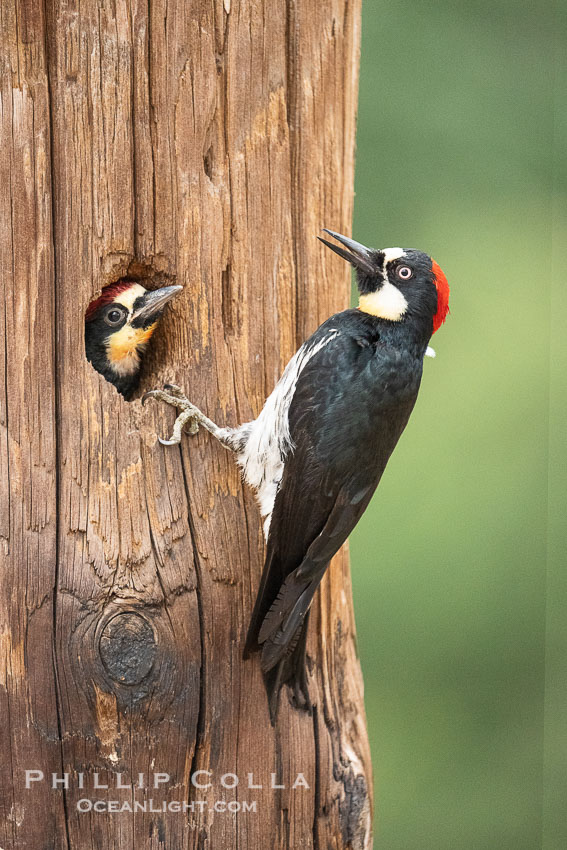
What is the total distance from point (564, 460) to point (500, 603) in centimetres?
69

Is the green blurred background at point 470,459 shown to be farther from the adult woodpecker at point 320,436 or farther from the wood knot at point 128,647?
the wood knot at point 128,647

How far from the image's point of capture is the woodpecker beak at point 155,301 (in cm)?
221

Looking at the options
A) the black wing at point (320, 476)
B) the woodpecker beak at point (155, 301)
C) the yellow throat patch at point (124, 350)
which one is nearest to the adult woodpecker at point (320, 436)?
the black wing at point (320, 476)

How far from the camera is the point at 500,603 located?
159 inches

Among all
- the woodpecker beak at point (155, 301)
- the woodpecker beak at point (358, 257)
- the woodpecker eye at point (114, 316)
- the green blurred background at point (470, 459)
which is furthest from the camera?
the green blurred background at point (470, 459)

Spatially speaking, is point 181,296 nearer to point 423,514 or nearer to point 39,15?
point 39,15

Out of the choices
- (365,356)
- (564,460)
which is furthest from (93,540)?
(564,460)

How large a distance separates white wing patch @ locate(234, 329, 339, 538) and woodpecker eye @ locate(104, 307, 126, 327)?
0.46m

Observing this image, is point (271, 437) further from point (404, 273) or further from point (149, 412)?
point (404, 273)

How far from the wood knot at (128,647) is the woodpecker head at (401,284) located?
94 cm

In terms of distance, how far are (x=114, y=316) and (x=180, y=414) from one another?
0.43 meters

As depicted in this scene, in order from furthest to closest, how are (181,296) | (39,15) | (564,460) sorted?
(564,460) < (181,296) < (39,15)

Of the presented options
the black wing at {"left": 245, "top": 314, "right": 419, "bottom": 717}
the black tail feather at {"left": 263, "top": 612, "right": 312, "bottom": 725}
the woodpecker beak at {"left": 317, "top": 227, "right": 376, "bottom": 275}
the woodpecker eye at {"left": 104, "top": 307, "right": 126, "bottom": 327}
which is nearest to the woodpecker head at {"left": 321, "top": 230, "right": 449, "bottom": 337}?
the woodpecker beak at {"left": 317, "top": 227, "right": 376, "bottom": 275}

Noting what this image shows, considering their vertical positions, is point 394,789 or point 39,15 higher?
point 39,15
